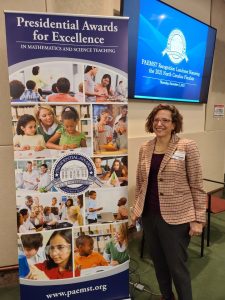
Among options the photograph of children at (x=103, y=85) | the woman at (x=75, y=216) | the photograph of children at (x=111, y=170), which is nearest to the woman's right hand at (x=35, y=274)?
the woman at (x=75, y=216)

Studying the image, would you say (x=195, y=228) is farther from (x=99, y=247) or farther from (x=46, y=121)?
(x=46, y=121)

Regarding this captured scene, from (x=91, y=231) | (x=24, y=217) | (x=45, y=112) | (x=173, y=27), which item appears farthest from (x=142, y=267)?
(x=173, y=27)

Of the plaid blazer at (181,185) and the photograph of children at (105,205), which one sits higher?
the plaid blazer at (181,185)

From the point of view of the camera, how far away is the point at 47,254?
68.8 inches

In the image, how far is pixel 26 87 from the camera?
159cm

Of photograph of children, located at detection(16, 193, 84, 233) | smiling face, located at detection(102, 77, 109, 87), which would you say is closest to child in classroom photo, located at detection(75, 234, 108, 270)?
photograph of children, located at detection(16, 193, 84, 233)

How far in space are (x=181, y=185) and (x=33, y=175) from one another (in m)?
0.94

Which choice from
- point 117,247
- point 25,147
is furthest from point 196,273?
point 25,147

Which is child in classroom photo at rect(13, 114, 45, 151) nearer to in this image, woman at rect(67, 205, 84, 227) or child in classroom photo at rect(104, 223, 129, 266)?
woman at rect(67, 205, 84, 227)

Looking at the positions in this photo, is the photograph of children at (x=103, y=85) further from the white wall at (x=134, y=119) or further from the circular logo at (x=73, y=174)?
the white wall at (x=134, y=119)

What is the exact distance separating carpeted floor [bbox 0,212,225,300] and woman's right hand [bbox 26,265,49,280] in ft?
1.70

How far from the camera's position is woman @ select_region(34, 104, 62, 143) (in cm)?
163

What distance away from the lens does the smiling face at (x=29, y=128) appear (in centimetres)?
162

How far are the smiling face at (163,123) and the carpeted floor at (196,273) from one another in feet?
4.36
